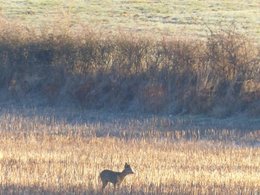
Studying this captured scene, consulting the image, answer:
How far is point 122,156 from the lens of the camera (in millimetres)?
16594

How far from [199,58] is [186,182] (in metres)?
13.5

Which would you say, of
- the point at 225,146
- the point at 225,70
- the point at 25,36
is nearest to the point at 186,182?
the point at 225,146

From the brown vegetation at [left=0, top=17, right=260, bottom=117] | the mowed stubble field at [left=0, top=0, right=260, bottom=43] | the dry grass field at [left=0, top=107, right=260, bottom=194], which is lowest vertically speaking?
the mowed stubble field at [left=0, top=0, right=260, bottom=43]

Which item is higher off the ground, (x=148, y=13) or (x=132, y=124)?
(x=132, y=124)

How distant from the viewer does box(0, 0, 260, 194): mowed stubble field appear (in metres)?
13.3

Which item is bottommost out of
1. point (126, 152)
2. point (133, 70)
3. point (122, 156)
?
point (133, 70)

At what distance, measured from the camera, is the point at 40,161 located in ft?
51.9

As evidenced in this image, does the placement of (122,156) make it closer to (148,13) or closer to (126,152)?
(126,152)

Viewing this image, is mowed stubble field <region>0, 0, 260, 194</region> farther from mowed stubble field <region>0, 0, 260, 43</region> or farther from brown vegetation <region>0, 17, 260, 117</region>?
mowed stubble field <region>0, 0, 260, 43</region>

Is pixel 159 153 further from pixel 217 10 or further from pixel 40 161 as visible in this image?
pixel 217 10

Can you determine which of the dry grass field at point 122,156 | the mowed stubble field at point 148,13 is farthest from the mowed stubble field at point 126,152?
the mowed stubble field at point 148,13

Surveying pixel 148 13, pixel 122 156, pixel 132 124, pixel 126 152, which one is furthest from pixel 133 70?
pixel 148 13

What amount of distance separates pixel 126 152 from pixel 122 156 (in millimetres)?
661

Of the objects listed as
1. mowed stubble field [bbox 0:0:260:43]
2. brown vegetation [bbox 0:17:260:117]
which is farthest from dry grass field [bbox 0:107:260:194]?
mowed stubble field [bbox 0:0:260:43]
